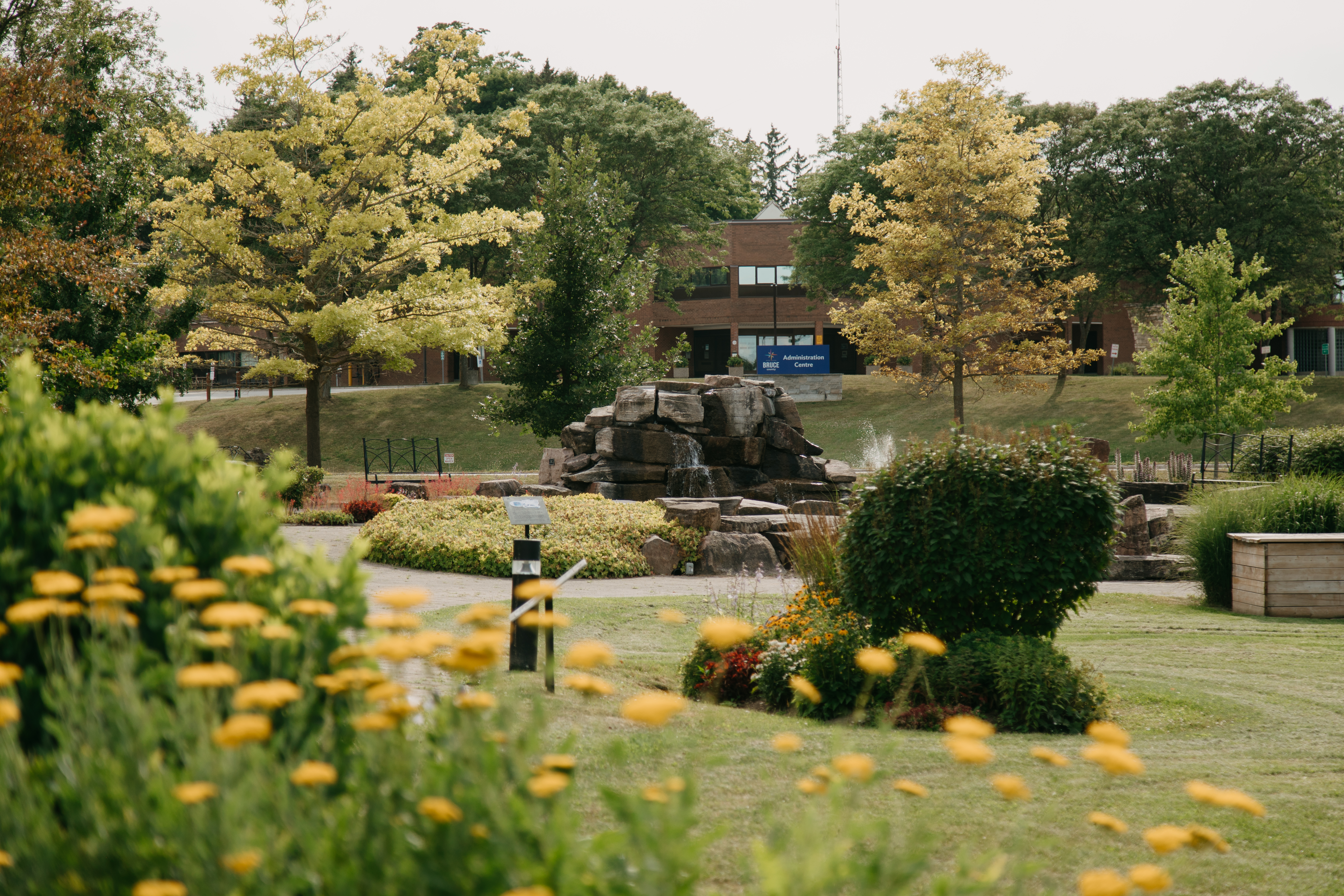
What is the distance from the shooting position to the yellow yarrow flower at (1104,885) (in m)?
1.90

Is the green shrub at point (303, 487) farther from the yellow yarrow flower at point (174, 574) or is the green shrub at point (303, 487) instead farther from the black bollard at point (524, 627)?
the yellow yarrow flower at point (174, 574)

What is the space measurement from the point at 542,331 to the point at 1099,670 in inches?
754

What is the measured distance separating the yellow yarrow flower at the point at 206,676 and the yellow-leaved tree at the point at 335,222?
21.9 m

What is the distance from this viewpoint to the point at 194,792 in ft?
5.35

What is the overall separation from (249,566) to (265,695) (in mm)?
514

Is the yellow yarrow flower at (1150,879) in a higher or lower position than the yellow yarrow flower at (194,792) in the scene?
lower

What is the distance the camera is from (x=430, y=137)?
81.4ft

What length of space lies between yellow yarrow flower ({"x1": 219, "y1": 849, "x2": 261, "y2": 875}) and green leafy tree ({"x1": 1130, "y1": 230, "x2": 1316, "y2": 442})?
2965 centimetres

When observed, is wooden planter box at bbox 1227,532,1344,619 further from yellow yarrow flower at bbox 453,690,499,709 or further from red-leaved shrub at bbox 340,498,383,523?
red-leaved shrub at bbox 340,498,383,523

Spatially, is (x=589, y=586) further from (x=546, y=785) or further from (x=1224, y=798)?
(x=546, y=785)

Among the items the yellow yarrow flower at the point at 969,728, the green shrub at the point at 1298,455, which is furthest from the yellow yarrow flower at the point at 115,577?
the green shrub at the point at 1298,455

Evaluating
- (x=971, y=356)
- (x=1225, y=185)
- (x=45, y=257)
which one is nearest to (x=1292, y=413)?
(x=1225, y=185)

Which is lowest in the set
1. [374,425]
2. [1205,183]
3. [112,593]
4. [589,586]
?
[589,586]

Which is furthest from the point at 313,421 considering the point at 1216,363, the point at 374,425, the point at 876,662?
the point at 876,662
